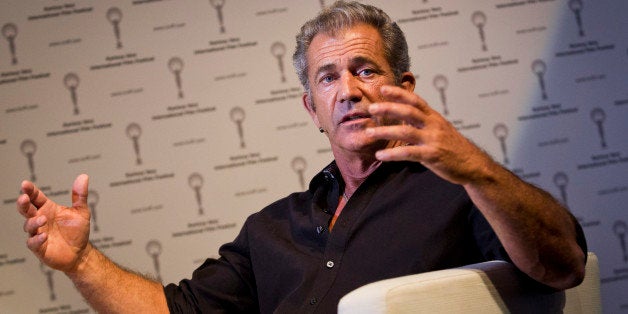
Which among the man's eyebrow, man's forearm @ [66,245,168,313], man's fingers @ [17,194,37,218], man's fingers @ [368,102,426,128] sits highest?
the man's eyebrow

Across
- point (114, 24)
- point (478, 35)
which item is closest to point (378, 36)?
point (478, 35)

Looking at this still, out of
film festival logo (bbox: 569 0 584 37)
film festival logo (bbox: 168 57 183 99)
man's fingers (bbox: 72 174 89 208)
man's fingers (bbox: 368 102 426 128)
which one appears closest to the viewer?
man's fingers (bbox: 368 102 426 128)

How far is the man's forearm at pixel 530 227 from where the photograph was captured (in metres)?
1.55

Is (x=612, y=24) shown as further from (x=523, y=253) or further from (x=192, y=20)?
(x=523, y=253)

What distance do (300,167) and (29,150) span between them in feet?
4.19

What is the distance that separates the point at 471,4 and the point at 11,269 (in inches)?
99.6

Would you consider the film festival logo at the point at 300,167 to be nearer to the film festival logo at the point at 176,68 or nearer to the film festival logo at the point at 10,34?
the film festival logo at the point at 176,68

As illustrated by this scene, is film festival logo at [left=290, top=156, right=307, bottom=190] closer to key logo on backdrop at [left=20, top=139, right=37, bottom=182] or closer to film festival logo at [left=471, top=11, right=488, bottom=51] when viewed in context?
film festival logo at [left=471, top=11, right=488, bottom=51]

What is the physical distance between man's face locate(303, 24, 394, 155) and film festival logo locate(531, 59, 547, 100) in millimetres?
1540

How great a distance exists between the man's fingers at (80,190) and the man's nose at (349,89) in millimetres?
775

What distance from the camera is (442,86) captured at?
3.61 m

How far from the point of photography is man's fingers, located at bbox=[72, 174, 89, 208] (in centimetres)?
199

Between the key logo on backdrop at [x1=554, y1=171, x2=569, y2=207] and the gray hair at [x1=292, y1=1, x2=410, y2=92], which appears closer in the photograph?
the gray hair at [x1=292, y1=1, x2=410, y2=92]

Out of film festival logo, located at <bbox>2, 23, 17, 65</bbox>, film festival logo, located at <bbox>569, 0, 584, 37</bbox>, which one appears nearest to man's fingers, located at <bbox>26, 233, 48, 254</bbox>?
film festival logo, located at <bbox>2, 23, 17, 65</bbox>
